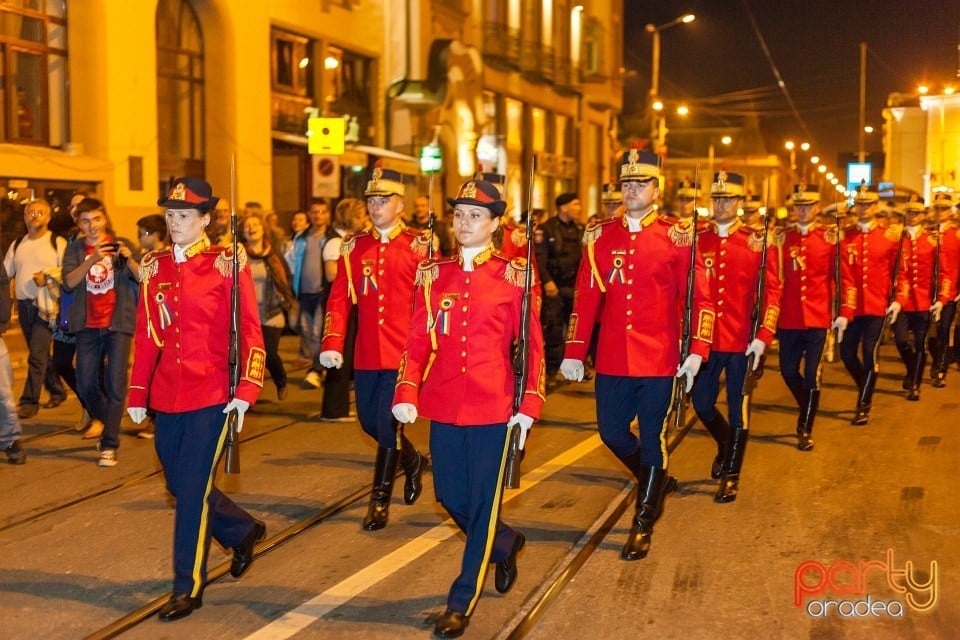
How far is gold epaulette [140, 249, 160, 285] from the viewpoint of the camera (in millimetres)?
6422

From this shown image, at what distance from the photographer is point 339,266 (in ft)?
27.3

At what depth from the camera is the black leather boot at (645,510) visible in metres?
7.34

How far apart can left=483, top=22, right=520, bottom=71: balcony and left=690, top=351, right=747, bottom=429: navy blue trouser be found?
2954 cm

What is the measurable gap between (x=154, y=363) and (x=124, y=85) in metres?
15.6

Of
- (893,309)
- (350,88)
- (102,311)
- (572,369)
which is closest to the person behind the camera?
(572,369)

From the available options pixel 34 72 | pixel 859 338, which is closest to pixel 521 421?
pixel 859 338

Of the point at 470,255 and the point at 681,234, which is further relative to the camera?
the point at 681,234

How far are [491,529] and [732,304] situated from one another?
3.83 m

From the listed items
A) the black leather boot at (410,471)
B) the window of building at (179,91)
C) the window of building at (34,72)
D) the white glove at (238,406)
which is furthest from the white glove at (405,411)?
the window of building at (179,91)

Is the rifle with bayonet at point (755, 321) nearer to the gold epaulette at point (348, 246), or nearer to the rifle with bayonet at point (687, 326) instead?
the rifle with bayonet at point (687, 326)

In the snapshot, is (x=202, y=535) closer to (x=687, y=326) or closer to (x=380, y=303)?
(x=380, y=303)

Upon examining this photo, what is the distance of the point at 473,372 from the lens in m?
6.12

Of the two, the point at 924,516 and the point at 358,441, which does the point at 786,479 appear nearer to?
the point at 924,516

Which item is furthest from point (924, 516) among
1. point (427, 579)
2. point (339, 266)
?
point (339, 266)
